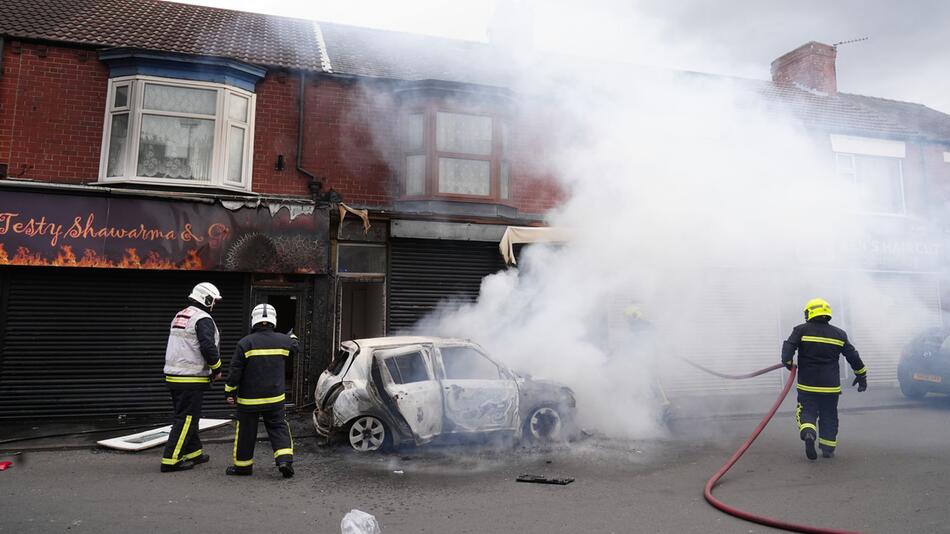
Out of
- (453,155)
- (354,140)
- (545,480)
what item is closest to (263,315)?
(545,480)

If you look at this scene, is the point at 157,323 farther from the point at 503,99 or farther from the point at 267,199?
the point at 503,99

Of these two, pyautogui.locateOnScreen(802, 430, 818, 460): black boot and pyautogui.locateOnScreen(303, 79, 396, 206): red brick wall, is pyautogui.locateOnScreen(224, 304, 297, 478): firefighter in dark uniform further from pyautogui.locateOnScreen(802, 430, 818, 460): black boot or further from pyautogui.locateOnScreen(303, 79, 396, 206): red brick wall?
pyautogui.locateOnScreen(802, 430, 818, 460): black boot

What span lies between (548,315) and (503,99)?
4318 millimetres

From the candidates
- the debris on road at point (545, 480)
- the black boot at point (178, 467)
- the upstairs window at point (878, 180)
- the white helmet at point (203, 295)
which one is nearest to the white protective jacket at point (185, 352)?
the white helmet at point (203, 295)

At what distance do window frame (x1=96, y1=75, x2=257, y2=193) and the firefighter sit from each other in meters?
4.05

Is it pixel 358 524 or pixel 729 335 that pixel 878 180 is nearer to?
pixel 729 335

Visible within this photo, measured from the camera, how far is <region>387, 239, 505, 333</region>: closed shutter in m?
9.95

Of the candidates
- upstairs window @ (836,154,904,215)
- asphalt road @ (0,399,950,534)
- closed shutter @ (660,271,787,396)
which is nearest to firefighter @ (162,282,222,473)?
asphalt road @ (0,399,950,534)

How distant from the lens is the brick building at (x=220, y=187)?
27.6ft

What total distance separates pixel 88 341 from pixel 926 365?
13.2 meters

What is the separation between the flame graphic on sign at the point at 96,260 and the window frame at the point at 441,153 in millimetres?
3540

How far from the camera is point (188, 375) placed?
5.61 metres

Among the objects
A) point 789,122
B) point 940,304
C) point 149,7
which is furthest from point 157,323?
point 940,304

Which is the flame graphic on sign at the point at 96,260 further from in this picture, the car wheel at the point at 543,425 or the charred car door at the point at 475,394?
the car wheel at the point at 543,425
